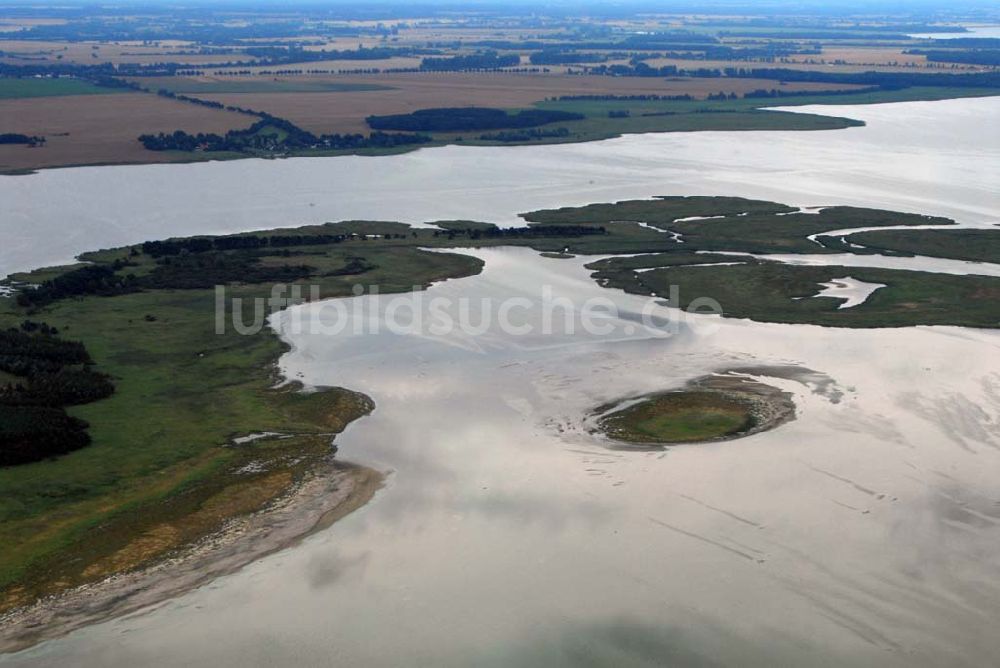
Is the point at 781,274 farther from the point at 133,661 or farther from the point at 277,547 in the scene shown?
the point at 133,661

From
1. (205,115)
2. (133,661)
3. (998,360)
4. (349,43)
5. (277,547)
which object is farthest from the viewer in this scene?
(349,43)

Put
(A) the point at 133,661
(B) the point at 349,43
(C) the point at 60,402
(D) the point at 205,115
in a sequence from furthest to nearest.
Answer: (B) the point at 349,43, (D) the point at 205,115, (C) the point at 60,402, (A) the point at 133,661

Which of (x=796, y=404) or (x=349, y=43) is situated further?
(x=349, y=43)

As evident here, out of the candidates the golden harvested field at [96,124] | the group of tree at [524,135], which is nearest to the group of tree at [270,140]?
the golden harvested field at [96,124]

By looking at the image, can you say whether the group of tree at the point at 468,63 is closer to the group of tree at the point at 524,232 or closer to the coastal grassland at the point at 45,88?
the coastal grassland at the point at 45,88

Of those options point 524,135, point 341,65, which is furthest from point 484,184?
point 341,65

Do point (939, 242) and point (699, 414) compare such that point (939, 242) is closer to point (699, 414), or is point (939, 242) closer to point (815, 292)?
point (815, 292)

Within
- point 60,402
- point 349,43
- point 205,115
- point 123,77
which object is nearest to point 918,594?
point 60,402
